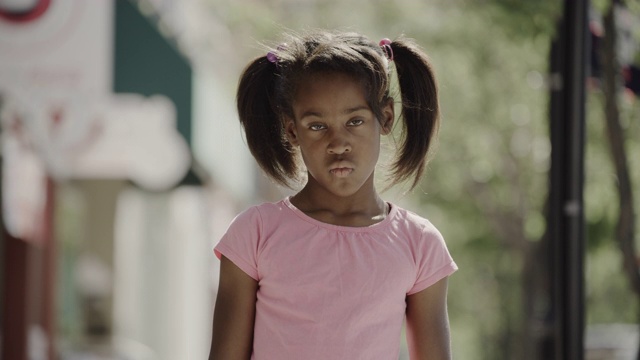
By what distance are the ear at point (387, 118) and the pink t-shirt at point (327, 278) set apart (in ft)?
0.78

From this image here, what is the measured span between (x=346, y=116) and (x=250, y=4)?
12336 millimetres

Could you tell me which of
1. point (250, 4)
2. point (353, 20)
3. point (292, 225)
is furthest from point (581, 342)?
point (353, 20)

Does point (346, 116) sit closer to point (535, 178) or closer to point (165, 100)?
point (165, 100)

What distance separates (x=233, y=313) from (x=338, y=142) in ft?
1.53

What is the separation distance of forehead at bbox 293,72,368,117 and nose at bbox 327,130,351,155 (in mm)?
60

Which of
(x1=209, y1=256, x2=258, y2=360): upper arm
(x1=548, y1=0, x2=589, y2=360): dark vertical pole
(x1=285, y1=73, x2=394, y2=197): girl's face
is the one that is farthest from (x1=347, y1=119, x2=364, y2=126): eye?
(x1=548, y1=0, x2=589, y2=360): dark vertical pole

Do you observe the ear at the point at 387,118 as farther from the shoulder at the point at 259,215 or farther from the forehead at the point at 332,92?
the shoulder at the point at 259,215

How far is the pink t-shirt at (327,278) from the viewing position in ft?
9.34

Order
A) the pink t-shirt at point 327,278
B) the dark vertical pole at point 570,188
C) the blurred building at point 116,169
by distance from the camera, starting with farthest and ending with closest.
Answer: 1. the blurred building at point 116,169
2. the dark vertical pole at point 570,188
3. the pink t-shirt at point 327,278

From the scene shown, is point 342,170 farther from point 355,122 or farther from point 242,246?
point 242,246

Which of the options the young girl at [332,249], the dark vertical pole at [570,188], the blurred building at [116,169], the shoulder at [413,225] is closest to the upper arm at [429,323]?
the young girl at [332,249]

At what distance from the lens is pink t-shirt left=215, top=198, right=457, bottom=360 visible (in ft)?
9.34

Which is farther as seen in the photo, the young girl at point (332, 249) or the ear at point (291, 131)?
the ear at point (291, 131)

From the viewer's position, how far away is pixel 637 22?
21.3 ft
